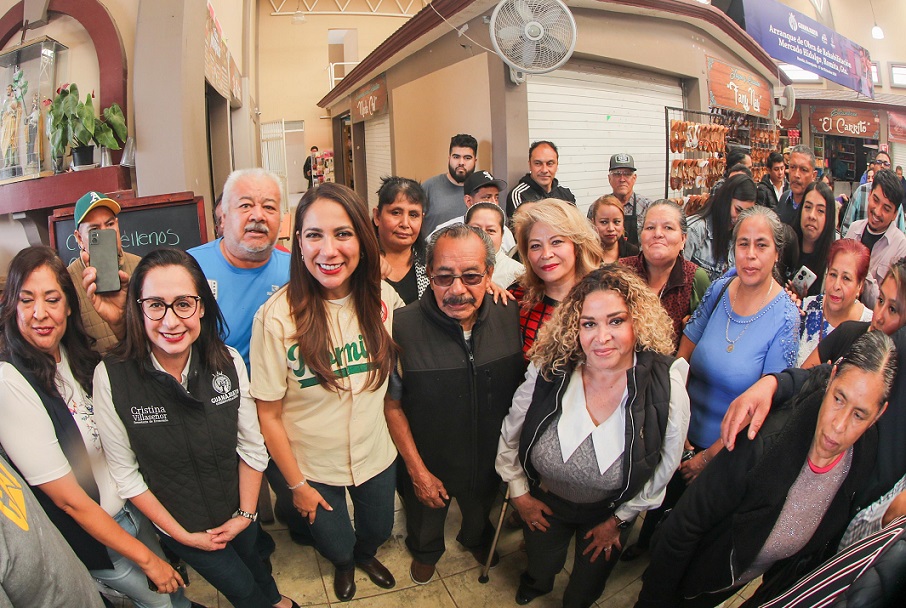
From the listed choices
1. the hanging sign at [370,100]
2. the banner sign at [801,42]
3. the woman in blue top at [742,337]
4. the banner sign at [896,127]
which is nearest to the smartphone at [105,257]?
the woman in blue top at [742,337]

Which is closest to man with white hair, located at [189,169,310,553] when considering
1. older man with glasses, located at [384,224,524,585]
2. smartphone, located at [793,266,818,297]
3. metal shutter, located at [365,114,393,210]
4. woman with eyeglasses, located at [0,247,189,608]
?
woman with eyeglasses, located at [0,247,189,608]

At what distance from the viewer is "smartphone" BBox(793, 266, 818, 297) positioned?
3082 millimetres

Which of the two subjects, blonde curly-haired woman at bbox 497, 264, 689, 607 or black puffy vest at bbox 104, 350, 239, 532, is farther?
blonde curly-haired woman at bbox 497, 264, 689, 607

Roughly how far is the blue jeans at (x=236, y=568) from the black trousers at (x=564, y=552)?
1093 mm

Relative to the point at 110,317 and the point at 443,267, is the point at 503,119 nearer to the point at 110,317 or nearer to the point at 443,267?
the point at 443,267

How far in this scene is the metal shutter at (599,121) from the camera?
19.0ft

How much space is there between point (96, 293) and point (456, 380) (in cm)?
148

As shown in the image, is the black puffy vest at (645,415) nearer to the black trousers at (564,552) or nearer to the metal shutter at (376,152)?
the black trousers at (564,552)

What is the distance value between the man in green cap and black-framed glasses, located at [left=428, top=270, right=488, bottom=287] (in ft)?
3.91

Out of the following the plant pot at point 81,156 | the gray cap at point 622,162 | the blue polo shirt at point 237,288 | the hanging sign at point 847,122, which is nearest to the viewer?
the blue polo shirt at point 237,288

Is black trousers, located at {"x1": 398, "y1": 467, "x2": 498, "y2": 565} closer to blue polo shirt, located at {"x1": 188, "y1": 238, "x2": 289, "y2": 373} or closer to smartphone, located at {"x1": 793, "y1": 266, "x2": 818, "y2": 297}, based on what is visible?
blue polo shirt, located at {"x1": 188, "y1": 238, "x2": 289, "y2": 373}

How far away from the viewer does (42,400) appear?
1560mm

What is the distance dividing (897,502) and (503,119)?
15.6 ft

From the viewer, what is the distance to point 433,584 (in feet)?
7.82
